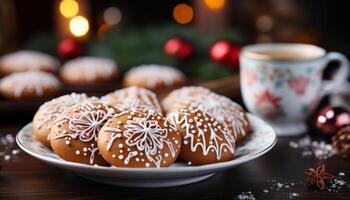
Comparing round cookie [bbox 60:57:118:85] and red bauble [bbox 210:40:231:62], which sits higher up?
red bauble [bbox 210:40:231:62]

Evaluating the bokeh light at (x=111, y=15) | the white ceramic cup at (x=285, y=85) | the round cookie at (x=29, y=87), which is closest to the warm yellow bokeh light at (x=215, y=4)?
the bokeh light at (x=111, y=15)

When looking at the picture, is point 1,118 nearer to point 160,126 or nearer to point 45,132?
point 45,132

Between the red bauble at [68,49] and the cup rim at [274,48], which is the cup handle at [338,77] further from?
the red bauble at [68,49]

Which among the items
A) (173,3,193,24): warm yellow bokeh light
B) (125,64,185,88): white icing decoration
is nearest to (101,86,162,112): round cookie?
(125,64,185,88): white icing decoration

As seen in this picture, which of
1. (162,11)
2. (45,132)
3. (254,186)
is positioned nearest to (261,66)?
(254,186)

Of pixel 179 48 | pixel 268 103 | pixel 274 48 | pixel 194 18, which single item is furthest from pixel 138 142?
pixel 194 18

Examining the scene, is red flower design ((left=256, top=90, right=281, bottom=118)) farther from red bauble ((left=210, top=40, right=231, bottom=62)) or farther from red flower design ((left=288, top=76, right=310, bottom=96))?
red bauble ((left=210, top=40, right=231, bottom=62))

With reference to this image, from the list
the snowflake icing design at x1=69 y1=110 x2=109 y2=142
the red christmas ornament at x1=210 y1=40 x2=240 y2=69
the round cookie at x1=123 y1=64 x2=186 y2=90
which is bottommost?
the round cookie at x1=123 y1=64 x2=186 y2=90
